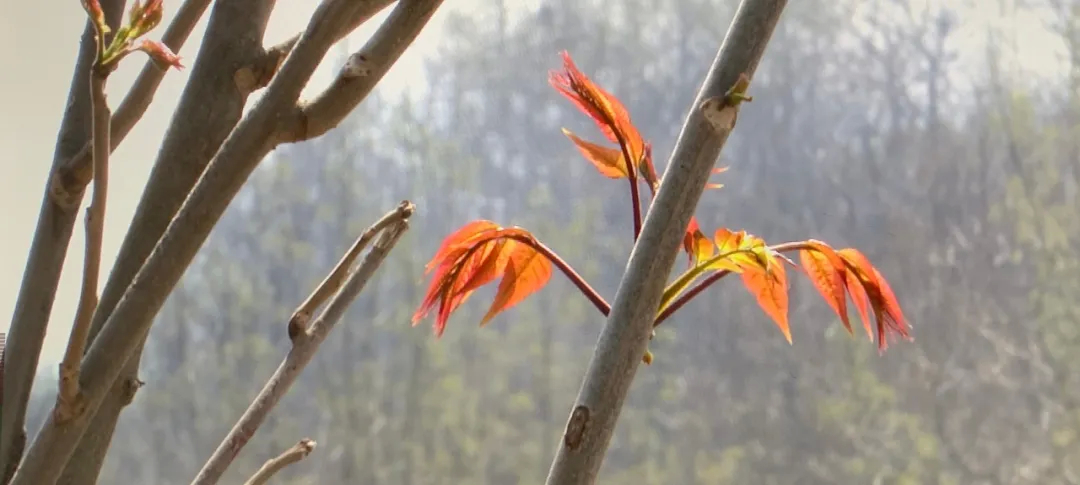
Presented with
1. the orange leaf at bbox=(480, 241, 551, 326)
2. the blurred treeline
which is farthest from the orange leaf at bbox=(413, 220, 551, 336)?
the blurred treeline

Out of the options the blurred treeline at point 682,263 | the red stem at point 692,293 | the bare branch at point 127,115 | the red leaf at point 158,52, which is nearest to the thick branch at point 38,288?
the bare branch at point 127,115

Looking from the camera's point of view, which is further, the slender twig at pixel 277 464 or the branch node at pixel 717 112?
the slender twig at pixel 277 464

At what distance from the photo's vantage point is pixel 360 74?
12.7 inches

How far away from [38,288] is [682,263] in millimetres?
524

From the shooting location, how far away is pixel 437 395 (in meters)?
0.84

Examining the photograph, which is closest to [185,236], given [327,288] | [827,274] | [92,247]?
[92,247]

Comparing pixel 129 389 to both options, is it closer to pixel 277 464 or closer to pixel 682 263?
pixel 277 464

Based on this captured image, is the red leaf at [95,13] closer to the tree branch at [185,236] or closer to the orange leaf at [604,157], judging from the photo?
the tree branch at [185,236]

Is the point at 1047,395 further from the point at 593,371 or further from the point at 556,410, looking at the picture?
the point at 593,371

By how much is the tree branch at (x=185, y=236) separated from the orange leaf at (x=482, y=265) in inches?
4.1

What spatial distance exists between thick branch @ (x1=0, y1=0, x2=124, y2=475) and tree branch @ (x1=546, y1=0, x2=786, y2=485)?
252 mm

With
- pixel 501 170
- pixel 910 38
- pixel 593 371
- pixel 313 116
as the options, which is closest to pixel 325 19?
pixel 313 116

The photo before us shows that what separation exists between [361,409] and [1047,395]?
0.61m

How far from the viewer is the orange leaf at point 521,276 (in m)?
0.43
